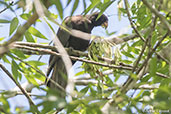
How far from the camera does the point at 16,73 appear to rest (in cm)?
279

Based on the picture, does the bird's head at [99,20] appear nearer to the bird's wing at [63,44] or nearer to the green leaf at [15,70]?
the bird's wing at [63,44]

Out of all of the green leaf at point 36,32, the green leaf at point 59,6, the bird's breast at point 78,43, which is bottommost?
the bird's breast at point 78,43

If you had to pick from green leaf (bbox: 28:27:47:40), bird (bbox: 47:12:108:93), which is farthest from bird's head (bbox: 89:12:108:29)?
green leaf (bbox: 28:27:47:40)

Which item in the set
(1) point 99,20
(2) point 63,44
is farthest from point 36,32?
(1) point 99,20

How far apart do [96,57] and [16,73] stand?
72 cm

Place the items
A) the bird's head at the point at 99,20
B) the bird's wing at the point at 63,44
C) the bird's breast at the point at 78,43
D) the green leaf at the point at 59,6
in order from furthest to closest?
1. the bird's head at the point at 99,20
2. the bird's breast at the point at 78,43
3. the bird's wing at the point at 63,44
4. the green leaf at the point at 59,6

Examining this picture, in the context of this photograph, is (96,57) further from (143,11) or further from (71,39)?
(71,39)

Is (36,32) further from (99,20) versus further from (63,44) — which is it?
(99,20)

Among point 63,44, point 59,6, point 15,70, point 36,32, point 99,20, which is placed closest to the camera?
point 59,6

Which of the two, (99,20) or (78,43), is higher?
(99,20)

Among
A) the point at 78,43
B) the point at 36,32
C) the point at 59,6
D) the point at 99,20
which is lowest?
the point at 78,43

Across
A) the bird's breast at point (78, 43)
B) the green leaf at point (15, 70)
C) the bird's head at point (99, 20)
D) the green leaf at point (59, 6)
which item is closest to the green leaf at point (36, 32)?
the green leaf at point (15, 70)

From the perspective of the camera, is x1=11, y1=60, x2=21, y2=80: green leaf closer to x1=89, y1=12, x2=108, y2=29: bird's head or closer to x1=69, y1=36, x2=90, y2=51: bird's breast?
x1=69, y1=36, x2=90, y2=51: bird's breast

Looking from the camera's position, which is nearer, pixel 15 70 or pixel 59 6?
pixel 59 6
